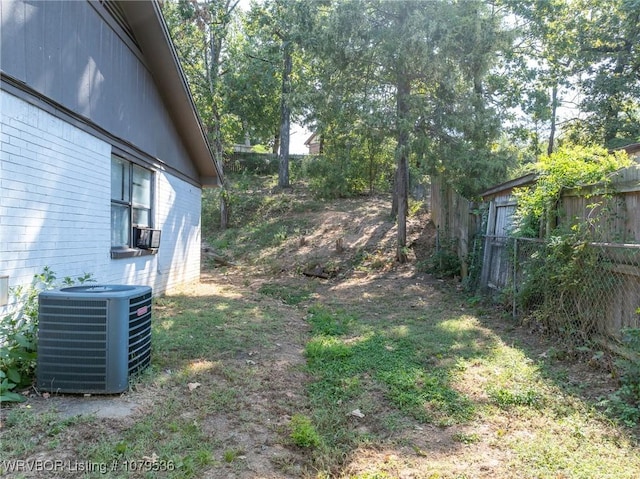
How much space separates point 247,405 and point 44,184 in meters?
3.19

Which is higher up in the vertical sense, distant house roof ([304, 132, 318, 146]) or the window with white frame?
distant house roof ([304, 132, 318, 146])

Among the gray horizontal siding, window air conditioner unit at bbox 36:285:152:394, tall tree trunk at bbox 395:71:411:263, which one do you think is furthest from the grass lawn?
tall tree trunk at bbox 395:71:411:263

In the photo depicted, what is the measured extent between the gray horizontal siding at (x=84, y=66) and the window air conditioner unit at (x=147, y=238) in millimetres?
1417

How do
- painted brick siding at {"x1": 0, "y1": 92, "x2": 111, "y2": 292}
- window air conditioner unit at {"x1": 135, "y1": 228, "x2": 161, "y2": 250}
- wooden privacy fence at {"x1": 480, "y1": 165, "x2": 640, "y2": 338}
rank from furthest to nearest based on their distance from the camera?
window air conditioner unit at {"x1": 135, "y1": 228, "x2": 161, "y2": 250} → wooden privacy fence at {"x1": 480, "y1": 165, "x2": 640, "y2": 338} → painted brick siding at {"x1": 0, "y1": 92, "x2": 111, "y2": 292}

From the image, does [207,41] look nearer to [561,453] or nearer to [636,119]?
[636,119]

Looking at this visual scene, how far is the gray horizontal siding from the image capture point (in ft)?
12.8

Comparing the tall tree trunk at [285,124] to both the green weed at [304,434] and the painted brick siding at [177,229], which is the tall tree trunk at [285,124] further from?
the green weed at [304,434]

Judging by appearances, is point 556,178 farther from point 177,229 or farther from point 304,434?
point 177,229

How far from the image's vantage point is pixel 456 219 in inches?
400

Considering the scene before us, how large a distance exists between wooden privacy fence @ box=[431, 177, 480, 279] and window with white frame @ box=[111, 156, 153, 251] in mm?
6713

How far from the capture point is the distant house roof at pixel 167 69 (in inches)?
256

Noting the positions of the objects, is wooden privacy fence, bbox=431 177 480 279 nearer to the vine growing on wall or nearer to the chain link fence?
the vine growing on wall

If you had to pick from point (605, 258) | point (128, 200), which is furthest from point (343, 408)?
point (128, 200)

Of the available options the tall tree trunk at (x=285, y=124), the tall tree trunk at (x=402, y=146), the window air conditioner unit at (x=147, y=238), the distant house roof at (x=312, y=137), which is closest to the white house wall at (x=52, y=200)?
the window air conditioner unit at (x=147, y=238)
